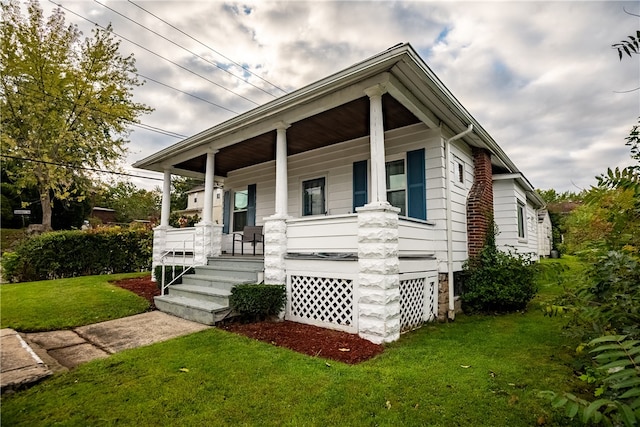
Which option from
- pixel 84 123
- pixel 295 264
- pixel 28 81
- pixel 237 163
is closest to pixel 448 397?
pixel 295 264

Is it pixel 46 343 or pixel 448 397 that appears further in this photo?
pixel 46 343

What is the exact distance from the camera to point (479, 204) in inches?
269

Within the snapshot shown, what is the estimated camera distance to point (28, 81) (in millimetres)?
13508

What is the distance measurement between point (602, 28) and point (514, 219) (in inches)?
255

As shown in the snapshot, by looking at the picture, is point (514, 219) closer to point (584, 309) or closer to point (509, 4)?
point (509, 4)

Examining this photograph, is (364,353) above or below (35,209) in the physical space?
below

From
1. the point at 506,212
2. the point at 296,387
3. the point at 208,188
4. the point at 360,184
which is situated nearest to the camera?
the point at 296,387

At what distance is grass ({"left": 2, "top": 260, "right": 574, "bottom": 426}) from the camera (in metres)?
2.41

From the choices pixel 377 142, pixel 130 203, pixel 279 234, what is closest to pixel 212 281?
pixel 279 234

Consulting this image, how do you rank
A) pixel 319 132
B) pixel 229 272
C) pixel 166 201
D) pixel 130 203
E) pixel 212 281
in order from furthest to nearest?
pixel 130 203 → pixel 166 201 → pixel 319 132 → pixel 229 272 → pixel 212 281

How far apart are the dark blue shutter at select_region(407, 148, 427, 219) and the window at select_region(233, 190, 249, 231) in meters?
5.18

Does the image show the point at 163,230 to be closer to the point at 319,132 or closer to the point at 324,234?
the point at 319,132

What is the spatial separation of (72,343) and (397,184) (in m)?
5.79

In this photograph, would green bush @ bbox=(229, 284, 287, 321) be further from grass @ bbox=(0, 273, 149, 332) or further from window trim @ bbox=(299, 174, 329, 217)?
window trim @ bbox=(299, 174, 329, 217)
